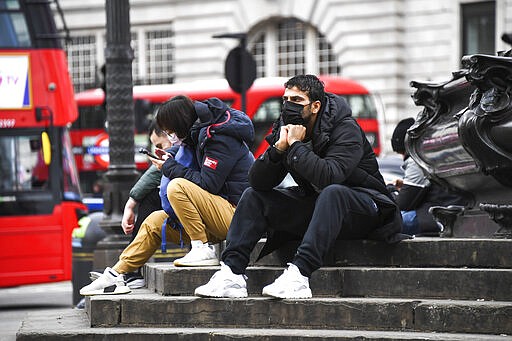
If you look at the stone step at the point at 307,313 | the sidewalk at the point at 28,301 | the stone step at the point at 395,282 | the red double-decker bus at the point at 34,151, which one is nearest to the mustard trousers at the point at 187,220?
the stone step at the point at 395,282

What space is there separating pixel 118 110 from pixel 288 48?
1080 inches

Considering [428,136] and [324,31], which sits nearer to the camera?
[428,136]

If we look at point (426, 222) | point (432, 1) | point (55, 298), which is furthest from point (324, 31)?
point (426, 222)

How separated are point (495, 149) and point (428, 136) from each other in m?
1.18

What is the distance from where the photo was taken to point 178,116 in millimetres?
8195

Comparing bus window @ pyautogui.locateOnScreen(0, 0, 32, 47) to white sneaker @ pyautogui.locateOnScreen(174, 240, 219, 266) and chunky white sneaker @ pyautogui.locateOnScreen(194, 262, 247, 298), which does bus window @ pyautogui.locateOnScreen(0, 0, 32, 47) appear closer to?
white sneaker @ pyautogui.locateOnScreen(174, 240, 219, 266)

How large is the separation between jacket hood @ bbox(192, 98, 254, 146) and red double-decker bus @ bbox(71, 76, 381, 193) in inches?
827

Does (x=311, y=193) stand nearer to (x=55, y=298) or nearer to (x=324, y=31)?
(x=55, y=298)

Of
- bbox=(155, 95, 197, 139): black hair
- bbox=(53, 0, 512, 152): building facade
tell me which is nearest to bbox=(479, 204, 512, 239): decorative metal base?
bbox=(155, 95, 197, 139): black hair

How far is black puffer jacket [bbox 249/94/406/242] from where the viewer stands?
7055 millimetres

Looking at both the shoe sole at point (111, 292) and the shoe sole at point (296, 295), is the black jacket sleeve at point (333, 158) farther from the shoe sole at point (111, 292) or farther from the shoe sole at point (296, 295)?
the shoe sole at point (111, 292)

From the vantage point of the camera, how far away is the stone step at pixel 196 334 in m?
6.63

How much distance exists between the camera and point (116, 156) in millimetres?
12055

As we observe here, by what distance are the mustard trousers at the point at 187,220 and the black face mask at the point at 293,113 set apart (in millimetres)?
943
